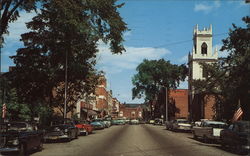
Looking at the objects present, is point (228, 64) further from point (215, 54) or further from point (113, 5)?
point (215, 54)

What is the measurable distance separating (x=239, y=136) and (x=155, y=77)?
69.6 metres

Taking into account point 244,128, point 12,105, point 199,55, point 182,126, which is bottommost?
point 182,126

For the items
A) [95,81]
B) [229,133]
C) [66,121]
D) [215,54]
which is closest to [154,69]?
[215,54]

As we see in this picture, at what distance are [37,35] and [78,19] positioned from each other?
12.1 meters

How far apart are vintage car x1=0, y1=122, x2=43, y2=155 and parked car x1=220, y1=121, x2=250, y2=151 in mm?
9555

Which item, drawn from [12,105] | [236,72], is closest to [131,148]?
[236,72]

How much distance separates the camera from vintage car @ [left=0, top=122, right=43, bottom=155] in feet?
47.9

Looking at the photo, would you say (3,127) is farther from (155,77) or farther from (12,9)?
(155,77)

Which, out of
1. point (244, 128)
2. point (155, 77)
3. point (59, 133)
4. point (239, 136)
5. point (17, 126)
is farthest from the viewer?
point (155, 77)

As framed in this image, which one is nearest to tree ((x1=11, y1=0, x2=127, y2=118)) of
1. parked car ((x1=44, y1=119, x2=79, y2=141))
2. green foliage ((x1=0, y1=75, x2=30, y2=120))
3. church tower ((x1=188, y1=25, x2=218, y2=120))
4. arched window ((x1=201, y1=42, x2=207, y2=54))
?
green foliage ((x1=0, y1=75, x2=30, y2=120))

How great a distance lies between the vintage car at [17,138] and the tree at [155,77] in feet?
224

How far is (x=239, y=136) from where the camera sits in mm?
16953

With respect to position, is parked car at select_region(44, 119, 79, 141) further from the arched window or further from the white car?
the arched window

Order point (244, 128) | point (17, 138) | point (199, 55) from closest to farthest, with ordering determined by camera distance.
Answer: point (17, 138), point (244, 128), point (199, 55)
